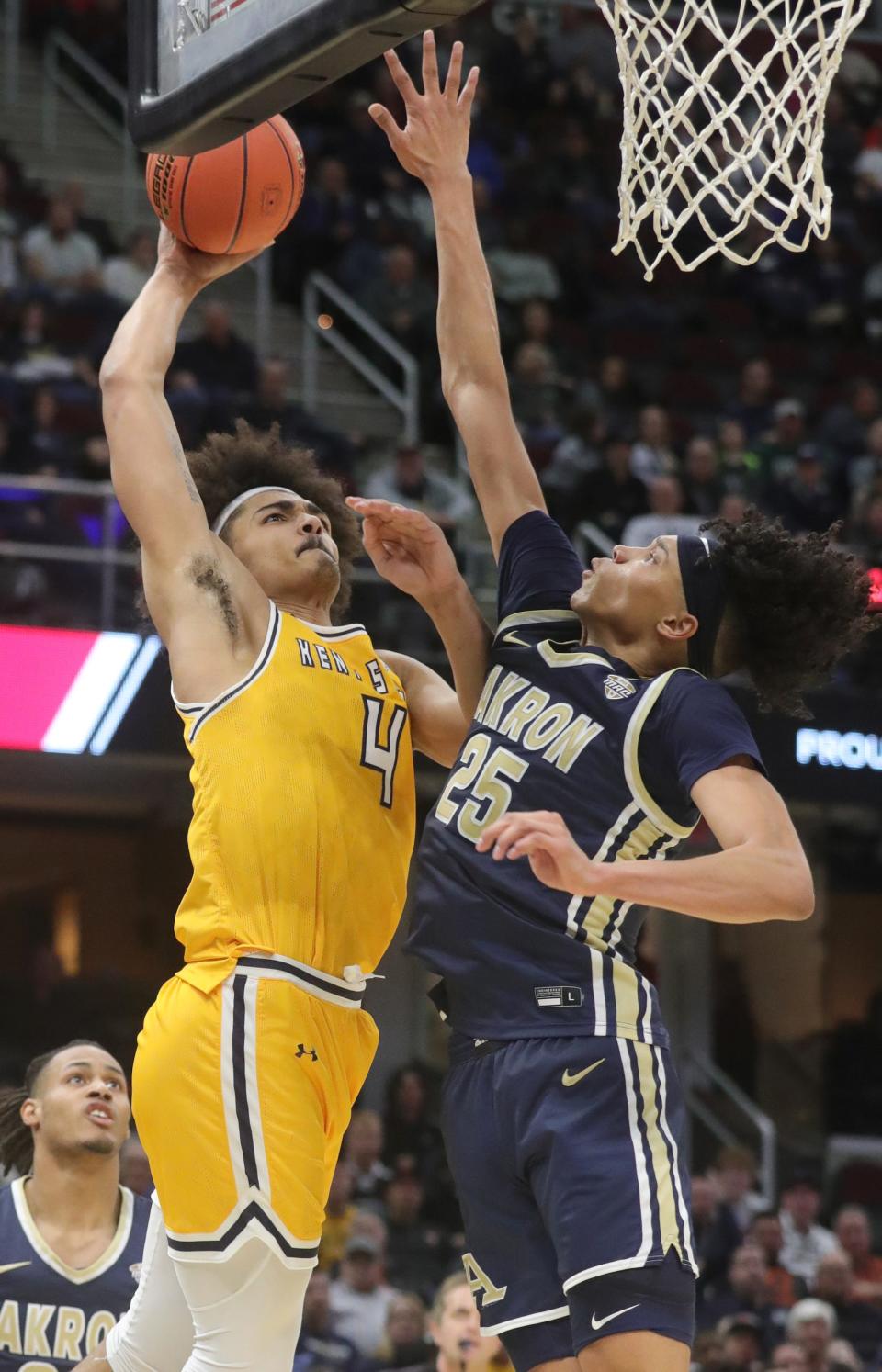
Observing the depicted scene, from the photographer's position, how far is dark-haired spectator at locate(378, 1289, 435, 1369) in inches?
347

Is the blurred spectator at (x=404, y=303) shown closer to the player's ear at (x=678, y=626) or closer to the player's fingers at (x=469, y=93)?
the player's fingers at (x=469, y=93)

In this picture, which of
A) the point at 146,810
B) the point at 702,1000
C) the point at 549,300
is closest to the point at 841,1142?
the point at 702,1000

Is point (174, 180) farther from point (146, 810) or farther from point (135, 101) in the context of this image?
point (146, 810)

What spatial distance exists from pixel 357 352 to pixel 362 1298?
6.72 m

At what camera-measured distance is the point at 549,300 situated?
14289 millimetres

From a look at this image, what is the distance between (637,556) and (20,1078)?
8604mm

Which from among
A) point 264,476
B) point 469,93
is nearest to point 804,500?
point 264,476

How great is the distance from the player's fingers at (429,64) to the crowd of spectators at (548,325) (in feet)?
17.6

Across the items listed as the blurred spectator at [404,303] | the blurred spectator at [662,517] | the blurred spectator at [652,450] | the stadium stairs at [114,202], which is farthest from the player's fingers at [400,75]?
the blurred spectator at [404,303]

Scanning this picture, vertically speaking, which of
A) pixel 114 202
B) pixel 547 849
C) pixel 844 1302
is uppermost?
pixel 114 202

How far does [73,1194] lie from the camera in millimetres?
5793

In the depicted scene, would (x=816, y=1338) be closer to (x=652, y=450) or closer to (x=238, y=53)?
(x=652, y=450)

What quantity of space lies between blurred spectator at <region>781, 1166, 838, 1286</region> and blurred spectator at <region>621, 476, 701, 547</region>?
372 centimetres

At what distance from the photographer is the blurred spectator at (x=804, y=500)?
12.5 meters
